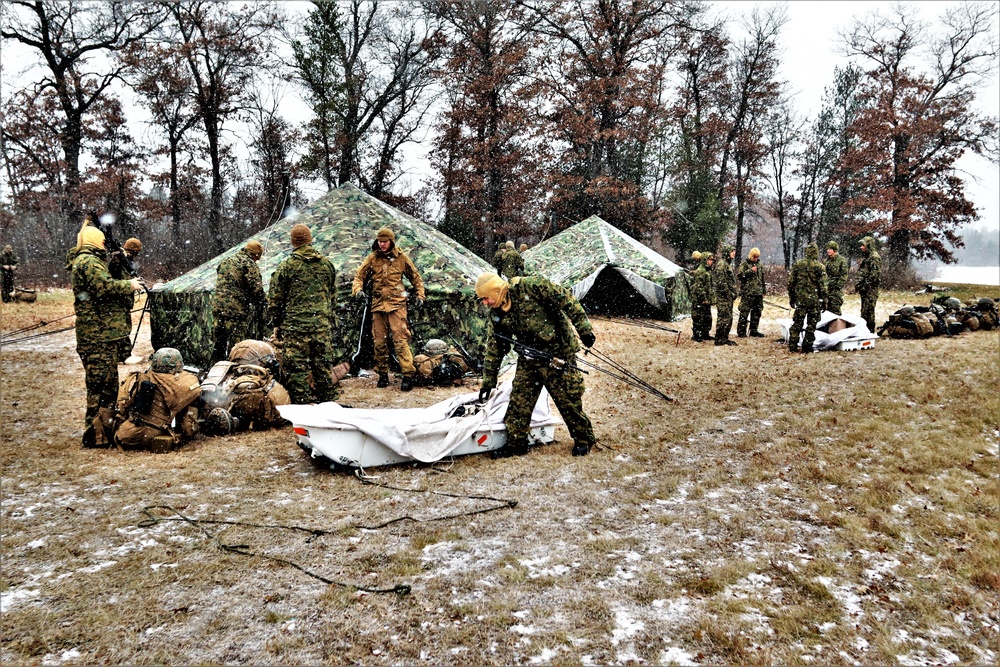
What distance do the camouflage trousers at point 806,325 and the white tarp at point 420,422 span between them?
640 cm

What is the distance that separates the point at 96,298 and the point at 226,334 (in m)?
2.21

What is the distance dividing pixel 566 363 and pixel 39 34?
24006 millimetres

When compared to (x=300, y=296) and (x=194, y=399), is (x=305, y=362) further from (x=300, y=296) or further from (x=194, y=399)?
(x=194, y=399)

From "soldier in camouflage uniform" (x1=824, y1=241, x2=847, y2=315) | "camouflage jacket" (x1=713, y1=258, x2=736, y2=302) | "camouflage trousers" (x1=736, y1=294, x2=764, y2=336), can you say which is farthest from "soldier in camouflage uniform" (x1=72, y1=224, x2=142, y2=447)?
"soldier in camouflage uniform" (x1=824, y1=241, x2=847, y2=315)

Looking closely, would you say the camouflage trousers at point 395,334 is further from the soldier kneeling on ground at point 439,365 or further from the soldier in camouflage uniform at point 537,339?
the soldier in camouflage uniform at point 537,339

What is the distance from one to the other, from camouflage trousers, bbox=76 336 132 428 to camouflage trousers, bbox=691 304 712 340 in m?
9.41

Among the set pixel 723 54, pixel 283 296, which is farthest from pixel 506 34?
pixel 283 296

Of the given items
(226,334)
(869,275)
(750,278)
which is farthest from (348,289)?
(869,275)

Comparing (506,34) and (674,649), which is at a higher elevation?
(506,34)

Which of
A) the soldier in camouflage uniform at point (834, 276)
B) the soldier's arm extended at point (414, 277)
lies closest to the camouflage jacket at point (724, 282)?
the soldier in camouflage uniform at point (834, 276)

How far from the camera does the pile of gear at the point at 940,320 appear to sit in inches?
428

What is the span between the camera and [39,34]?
1948cm

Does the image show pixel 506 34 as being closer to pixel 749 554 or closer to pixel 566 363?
pixel 566 363

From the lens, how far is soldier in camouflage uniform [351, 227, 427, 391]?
7.39 metres
